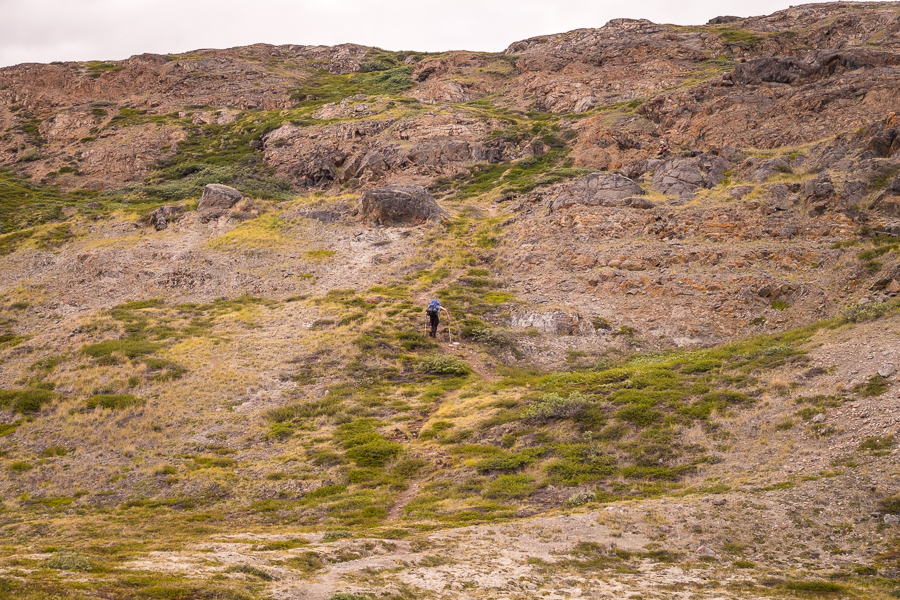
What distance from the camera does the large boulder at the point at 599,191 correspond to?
135ft

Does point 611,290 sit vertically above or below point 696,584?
above

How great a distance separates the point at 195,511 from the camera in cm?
1630

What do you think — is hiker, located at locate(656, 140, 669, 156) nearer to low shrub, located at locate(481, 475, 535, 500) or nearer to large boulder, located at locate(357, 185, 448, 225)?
large boulder, located at locate(357, 185, 448, 225)

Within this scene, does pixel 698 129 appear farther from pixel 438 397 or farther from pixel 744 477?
pixel 744 477

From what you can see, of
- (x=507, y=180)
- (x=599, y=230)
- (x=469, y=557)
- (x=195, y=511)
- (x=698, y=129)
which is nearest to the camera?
(x=469, y=557)

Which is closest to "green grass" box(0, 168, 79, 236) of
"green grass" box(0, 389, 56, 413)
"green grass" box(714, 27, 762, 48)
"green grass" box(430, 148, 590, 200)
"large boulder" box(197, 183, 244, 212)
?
"large boulder" box(197, 183, 244, 212)

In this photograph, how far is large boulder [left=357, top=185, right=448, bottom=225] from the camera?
45.2m

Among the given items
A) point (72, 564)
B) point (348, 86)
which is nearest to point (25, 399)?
point (72, 564)

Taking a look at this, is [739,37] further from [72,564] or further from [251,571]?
[72,564]

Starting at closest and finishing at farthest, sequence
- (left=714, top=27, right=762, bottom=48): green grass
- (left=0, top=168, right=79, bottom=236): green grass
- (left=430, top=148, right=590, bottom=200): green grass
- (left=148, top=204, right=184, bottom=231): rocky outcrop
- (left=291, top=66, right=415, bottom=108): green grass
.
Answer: (left=0, top=168, right=79, bottom=236): green grass < (left=148, top=204, right=184, bottom=231): rocky outcrop < (left=430, top=148, right=590, bottom=200): green grass < (left=714, top=27, right=762, bottom=48): green grass < (left=291, top=66, right=415, bottom=108): green grass

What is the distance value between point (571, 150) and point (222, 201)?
1273 inches

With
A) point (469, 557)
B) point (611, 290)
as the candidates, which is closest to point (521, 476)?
point (469, 557)

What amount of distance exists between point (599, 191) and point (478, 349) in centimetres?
1959

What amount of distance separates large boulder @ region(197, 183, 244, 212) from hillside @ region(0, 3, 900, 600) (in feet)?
1.08
